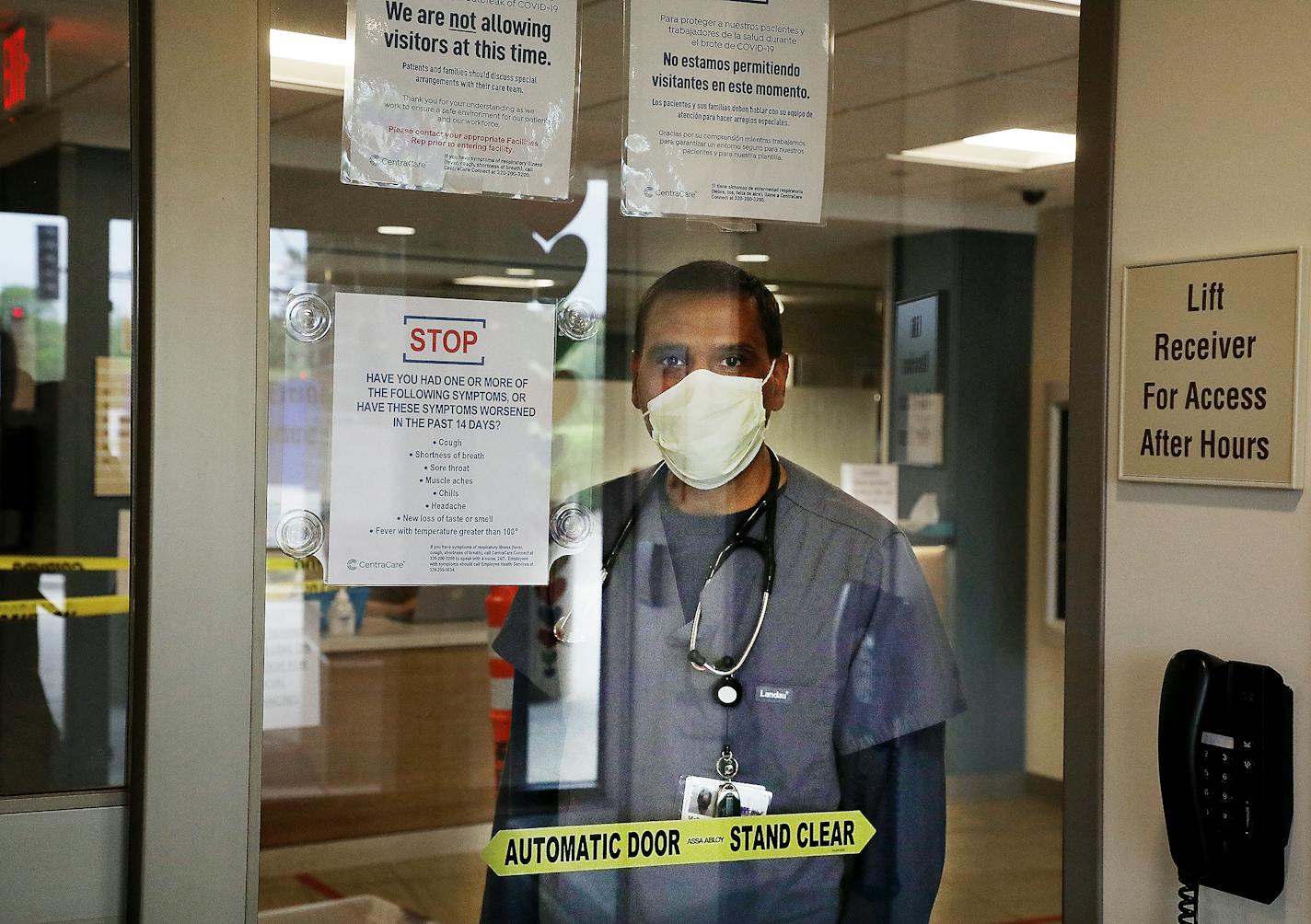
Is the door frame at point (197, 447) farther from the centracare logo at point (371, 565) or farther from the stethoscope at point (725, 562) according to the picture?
the stethoscope at point (725, 562)

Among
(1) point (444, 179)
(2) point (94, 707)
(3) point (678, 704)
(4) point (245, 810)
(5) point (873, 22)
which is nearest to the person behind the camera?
(4) point (245, 810)

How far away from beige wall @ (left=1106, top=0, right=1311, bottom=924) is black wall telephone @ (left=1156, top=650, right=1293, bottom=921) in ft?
0.16

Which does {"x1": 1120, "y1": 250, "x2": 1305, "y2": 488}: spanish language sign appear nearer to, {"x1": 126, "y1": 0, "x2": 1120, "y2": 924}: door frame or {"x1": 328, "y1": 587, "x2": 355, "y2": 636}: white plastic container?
{"x1": 126, "y1": 0, "x2": 1120, "y2": 924}: door frame

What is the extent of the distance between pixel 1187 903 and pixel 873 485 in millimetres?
722

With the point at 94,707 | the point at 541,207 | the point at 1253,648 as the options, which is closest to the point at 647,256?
the point at 541,207

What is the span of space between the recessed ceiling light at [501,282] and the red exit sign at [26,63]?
0.61m

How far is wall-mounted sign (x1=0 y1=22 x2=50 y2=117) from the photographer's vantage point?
157 centimetres

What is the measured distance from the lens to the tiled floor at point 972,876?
1623 mm

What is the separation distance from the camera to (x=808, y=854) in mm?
1704

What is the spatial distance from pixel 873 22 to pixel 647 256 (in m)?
0.52

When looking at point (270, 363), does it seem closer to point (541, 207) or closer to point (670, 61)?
point (541, 207)

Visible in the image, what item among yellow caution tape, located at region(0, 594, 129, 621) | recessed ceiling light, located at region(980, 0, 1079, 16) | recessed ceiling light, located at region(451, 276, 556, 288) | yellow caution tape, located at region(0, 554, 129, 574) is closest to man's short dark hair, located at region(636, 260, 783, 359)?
recessed ceiling light, located at region(451, 276, 556, 288)

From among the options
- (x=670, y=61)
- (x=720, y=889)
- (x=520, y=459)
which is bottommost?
(x=720, y=889)

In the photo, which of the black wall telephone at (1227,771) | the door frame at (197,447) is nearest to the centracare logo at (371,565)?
the door frame at (197,447)
